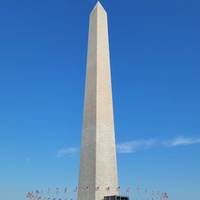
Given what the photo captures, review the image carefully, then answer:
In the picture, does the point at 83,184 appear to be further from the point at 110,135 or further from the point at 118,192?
the point at 110,135

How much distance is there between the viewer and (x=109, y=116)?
3609cm

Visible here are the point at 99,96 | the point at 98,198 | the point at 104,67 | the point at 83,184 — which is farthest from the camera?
the point at 104,67

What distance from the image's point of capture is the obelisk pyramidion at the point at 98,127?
32.3 metres

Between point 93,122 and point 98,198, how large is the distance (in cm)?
819

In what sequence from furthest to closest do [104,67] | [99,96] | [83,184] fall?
1. [104,67]
2. [99,96]
3. [83,184]

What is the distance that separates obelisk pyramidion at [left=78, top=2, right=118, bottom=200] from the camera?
32.3 metres

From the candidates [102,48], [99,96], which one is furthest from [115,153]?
[102,48]

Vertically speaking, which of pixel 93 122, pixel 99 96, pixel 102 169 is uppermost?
pixel 99 96

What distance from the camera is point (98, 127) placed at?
1342 inches

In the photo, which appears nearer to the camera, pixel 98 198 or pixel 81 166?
pixel 98 198

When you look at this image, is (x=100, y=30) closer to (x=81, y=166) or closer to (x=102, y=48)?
(x=102, y=48)

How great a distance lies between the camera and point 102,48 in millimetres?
39281

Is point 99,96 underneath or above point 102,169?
above

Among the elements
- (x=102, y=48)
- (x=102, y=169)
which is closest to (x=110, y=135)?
(x=102, y=169)
